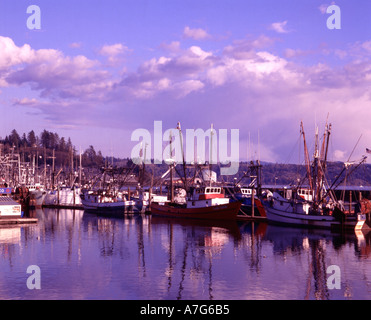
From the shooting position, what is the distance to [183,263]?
3828 cm

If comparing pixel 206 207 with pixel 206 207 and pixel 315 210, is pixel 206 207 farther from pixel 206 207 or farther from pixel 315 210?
pixel 315 210

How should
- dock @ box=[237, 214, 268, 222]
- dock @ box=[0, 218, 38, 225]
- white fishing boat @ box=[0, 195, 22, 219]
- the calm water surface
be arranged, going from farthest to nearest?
dock @ box=[237, 214, 268, 222]
white fishing boat @ box=[0, 195, 22, 219]
dock @ box=[0, 218, 38, 225]
the calm water surface

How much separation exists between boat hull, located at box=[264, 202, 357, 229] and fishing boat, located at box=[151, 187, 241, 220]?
6.13 metres

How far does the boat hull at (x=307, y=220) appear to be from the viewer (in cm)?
6109

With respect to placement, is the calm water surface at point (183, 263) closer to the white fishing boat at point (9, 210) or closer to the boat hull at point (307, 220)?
the boat hull at point (307, 220)

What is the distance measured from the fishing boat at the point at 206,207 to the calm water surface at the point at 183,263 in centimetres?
1179

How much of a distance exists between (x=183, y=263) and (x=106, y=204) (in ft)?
199

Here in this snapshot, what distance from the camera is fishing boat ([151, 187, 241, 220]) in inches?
2963

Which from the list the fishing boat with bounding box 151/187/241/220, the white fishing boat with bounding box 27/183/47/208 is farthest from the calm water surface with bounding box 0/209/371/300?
the white fishing boat with bounding box 27/183/47/208

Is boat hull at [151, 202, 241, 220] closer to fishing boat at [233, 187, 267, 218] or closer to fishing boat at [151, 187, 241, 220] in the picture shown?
fishing boat at [151, 187, 241, 220]

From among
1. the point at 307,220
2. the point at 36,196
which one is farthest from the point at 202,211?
the point at 36,196

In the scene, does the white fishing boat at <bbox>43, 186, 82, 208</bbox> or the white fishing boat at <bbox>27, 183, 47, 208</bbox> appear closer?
the white fishing boat at <bbox>27, 183, 47, 208</bbox>

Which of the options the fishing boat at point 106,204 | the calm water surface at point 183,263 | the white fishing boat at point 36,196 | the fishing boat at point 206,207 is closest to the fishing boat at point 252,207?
the fishing boat at point 206,207
